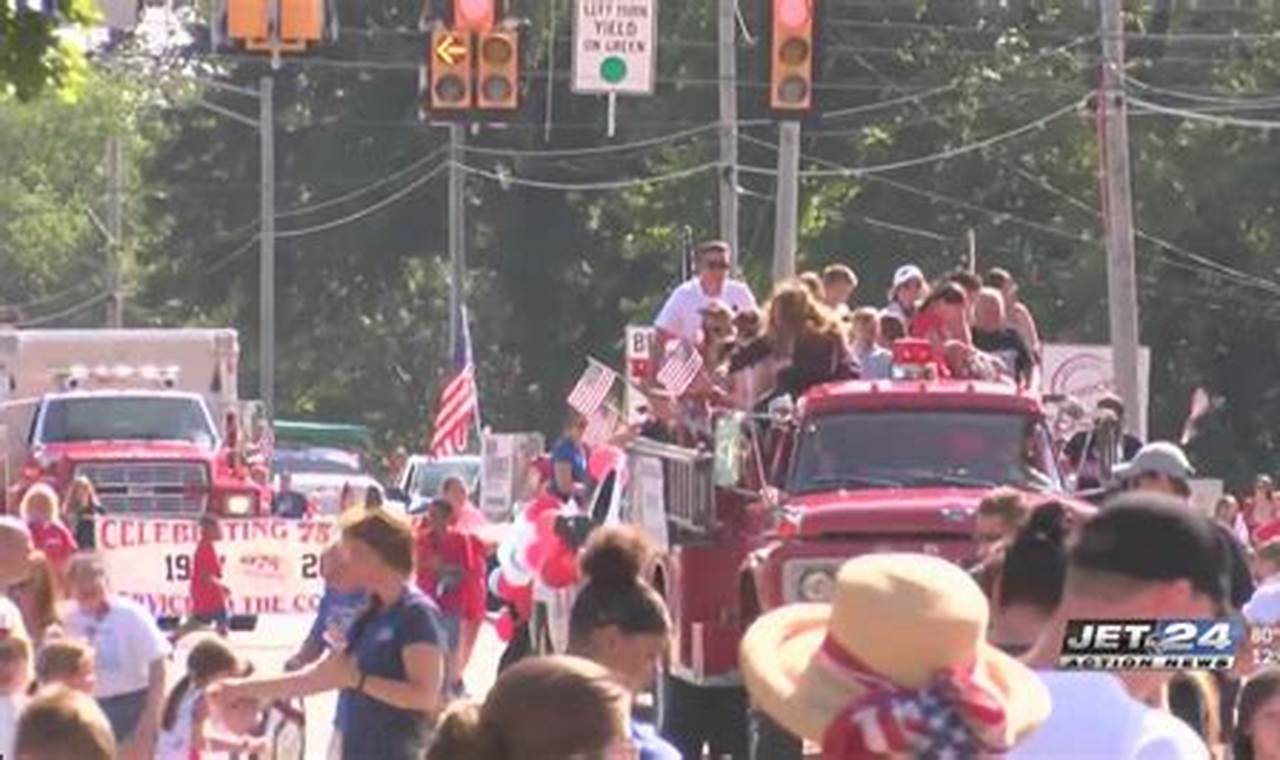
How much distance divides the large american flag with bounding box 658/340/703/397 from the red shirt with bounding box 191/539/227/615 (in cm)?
819

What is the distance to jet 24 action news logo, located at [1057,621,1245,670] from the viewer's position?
646 cm

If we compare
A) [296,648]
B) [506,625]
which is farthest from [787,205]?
[506,625]

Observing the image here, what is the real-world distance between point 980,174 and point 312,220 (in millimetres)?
18727

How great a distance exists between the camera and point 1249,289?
5844 cm

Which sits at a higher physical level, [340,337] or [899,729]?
[899,729]

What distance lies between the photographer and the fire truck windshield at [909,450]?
19.8m

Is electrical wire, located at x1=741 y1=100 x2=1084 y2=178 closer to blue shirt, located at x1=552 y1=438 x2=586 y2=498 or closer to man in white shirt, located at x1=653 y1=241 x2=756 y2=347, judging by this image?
blue shirt, located at x1=552 y1=438 x2=586 y2=498

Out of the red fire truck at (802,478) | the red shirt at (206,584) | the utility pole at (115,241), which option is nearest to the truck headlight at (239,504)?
the red shirt at (206,584)

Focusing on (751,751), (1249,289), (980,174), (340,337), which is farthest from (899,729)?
(340,337)

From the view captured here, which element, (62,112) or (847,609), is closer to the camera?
(847,609)

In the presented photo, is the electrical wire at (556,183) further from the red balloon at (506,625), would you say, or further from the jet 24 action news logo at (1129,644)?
the jet 24 action news logo at (1129,644)

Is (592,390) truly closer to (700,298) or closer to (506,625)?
(506,625)

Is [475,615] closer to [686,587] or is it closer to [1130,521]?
[686,587]

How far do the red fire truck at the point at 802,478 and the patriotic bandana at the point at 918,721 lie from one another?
13182mm
